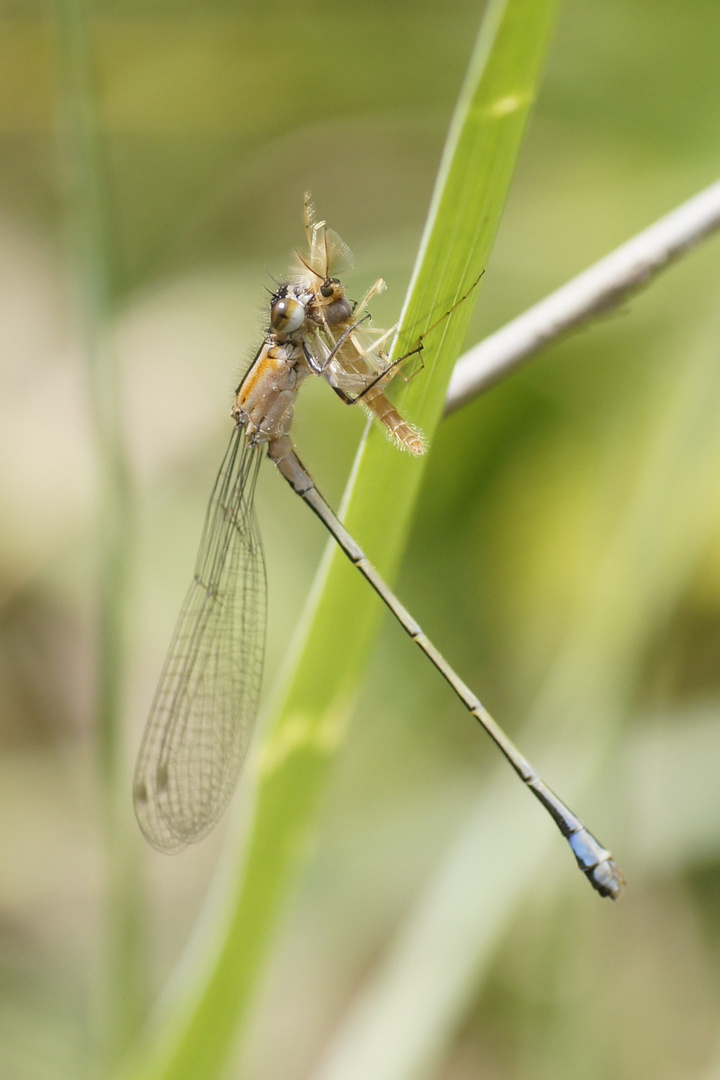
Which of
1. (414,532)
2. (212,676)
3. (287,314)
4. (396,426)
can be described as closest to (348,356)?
(287,314)

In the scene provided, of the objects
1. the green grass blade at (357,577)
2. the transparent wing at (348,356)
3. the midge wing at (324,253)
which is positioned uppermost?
the midge wing at (324,253)

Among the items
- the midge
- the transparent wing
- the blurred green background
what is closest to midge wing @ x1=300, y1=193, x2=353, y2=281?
the midge

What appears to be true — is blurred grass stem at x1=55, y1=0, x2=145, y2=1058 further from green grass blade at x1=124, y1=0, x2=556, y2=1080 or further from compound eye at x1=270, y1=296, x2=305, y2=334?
A: compound eye at x1=270, y1=296, x2=305, y2=334

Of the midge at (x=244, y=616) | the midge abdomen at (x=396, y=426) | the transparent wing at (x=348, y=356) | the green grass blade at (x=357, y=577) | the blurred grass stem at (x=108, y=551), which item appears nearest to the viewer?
the green grass blade at (x=357, y=577)

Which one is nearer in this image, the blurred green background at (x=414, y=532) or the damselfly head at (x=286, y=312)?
the damselfly head at (x=286, y=312)

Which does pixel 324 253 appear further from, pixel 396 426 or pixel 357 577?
pixel 357 577

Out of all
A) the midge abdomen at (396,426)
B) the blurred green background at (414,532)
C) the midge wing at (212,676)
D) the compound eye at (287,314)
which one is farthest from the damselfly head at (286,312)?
the midge abdomen at (396,426)

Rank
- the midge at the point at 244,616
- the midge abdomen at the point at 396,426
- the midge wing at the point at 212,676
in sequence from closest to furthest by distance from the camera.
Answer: the midge abdomen at the point at 396,426, the midge at the point at 244,616, the midge wing at the point at 212,676

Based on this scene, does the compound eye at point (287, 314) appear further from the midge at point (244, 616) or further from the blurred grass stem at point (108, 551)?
the blurred grass stem at point (108, 551)
